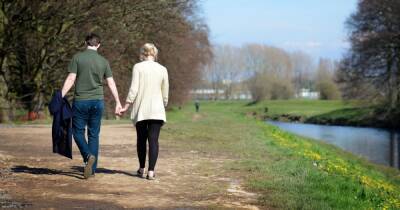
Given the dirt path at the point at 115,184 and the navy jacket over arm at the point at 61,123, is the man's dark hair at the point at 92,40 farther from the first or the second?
the dirt path at the point at 115,184

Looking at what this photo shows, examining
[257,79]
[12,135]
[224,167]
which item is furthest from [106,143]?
[257,79]

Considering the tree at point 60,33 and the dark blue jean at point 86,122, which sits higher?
the tree at point 60,33

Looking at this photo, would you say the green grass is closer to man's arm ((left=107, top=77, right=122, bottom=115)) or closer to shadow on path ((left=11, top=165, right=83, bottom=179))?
shadow on path ((left=11, top=165, right=83, bottom=179))

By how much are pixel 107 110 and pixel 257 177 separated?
78.0 feet

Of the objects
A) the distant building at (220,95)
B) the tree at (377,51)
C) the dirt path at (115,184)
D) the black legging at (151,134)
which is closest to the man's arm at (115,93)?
the black legging at (151,134)

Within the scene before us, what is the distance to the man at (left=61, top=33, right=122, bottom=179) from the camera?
25.8 feet

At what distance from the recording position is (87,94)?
25.8ft

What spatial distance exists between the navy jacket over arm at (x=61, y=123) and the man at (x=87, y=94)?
0.07 m

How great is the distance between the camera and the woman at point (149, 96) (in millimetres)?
7898

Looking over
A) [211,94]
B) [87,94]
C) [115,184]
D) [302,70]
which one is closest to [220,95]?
[211,94]

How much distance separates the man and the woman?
45 cm

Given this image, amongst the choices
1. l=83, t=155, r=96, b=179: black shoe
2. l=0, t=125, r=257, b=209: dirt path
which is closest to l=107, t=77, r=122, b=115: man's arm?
l=83, t=155, r=96, b=179: black shoe

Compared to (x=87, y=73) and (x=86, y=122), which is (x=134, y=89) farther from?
(x=86, y=122)

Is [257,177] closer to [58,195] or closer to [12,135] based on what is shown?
[58,195]
